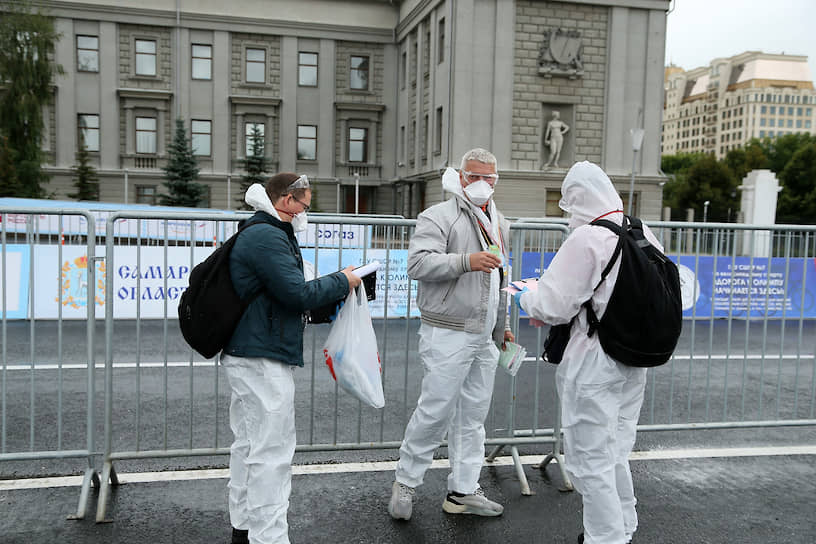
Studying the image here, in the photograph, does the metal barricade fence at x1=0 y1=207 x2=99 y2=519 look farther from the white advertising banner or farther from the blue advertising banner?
the blue advertising banner

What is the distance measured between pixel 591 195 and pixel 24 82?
36.7 meters

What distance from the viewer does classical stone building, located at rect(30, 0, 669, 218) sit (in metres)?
37.8

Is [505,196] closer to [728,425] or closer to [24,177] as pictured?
[24,177]

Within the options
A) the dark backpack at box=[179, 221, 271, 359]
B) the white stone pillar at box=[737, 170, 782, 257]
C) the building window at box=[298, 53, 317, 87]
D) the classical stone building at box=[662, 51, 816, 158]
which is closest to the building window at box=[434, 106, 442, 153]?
the building window at box=[298, 53, 317, 87]

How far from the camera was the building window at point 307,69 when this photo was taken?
1822 inches

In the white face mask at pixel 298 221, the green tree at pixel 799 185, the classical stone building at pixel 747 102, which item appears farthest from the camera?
the classical stone building at pixel 747 102

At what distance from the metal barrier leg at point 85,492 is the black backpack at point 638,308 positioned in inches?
120

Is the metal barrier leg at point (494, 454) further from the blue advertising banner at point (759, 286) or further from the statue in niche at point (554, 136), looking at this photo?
the statue in niche at point (554, 136)

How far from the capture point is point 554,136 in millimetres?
38281

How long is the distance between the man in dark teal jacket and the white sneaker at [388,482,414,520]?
883mm

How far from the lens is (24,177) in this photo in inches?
1337

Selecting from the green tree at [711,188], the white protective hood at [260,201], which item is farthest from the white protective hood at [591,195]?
the green tree at [711,188]

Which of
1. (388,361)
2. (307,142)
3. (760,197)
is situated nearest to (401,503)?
(388,361)

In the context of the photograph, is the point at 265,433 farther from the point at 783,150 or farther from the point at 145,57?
the point at 783,150
